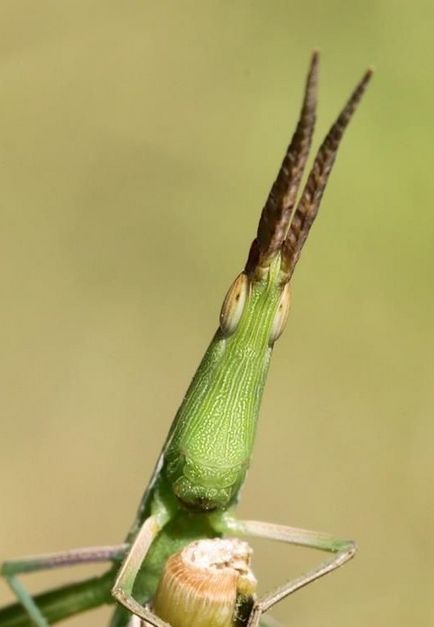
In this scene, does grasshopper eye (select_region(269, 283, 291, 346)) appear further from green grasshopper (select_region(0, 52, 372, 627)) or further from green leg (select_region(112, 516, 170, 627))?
green leg (select_region(112, 516, 170, 627))

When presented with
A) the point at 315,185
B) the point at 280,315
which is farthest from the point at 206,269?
the point at 315,185

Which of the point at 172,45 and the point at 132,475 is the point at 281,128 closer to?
the point at 172,45

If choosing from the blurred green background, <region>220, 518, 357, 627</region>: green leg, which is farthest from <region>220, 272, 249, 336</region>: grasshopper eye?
the blurred green background

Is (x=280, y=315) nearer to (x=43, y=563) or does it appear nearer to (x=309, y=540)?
(x=309, y=540)

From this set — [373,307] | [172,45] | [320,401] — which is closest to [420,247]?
[373,307]

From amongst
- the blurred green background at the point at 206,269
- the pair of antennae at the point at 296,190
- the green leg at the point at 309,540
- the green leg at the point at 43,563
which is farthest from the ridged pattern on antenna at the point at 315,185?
the blurred green background at the point at 206,269

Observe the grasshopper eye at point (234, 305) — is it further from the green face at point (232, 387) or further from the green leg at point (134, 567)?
the green leg at point (134, 567)
